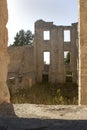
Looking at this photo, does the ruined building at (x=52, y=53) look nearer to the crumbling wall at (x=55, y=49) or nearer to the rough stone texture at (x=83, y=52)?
the crumbling wall at (x=55, y=49)

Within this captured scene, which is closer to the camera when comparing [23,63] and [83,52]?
[83,52]

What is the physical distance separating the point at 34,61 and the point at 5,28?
25.8 m

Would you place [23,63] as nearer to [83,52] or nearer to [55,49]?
[55,49]

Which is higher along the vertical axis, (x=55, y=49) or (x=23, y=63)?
(x=55, y=49)

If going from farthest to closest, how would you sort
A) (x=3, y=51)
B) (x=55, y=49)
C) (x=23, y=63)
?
(x=55, y=49)
(x=23, y=63)
(x=3, y=51)

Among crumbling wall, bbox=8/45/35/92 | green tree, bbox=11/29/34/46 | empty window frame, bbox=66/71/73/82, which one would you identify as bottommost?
empty window frame, bbox=66/71/73/82

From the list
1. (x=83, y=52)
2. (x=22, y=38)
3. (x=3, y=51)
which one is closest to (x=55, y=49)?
(x=22, y=38)

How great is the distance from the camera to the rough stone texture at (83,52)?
9016mm

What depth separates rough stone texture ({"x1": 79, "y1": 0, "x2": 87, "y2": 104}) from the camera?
9016mm

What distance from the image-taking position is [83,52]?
9.12 metres

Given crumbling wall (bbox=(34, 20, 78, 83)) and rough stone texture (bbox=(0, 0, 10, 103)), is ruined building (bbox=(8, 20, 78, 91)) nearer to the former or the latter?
crumbling wall (bbox=(34, 20, 78, 83))

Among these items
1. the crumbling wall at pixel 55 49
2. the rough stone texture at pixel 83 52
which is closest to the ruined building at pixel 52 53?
the crumbling wall at pixel 55 49

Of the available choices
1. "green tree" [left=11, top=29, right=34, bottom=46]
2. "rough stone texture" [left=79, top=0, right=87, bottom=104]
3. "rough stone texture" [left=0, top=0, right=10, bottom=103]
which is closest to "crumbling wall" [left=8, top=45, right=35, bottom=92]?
"green tree" [left=11, top=29, right=34, bottom=46]

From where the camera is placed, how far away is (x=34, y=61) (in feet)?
105
